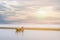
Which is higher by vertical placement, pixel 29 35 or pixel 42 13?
pixel 42 13

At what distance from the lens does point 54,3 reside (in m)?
1.94

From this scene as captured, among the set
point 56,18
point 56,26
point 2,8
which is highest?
point 2,8

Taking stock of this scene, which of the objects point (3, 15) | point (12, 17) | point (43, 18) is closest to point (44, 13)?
point (43, 18)

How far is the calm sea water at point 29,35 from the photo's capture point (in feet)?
6.42

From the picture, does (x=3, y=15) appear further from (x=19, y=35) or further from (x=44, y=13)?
(x=44, y=13)

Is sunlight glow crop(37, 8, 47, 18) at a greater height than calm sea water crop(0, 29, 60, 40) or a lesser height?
greater

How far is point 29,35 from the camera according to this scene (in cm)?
199

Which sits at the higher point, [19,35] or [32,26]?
[32,26]

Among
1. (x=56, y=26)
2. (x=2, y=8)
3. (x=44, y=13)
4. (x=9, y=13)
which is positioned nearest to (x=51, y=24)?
(x=56, y=26)

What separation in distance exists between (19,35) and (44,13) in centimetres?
→ 62

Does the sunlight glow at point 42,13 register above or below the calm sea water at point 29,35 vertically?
above

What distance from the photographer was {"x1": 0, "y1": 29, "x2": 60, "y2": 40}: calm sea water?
6.42ft

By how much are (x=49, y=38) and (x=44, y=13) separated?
1.54ft

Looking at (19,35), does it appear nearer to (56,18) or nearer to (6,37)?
(6,37)
